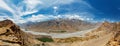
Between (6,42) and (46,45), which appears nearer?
(6,42)

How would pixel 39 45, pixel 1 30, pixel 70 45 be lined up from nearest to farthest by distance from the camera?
pixel 1 30 → pixel 39 45 → pixel 70 45

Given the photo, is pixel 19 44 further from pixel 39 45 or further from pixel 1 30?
pixel 39 45

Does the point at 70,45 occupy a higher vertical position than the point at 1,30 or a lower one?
lower

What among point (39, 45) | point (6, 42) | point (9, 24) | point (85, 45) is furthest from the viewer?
point (85, 45)

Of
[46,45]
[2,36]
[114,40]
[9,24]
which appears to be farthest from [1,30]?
[46,45]

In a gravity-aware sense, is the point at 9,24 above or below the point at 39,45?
above

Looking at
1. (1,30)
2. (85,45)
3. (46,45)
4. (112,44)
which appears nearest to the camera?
(112,44)

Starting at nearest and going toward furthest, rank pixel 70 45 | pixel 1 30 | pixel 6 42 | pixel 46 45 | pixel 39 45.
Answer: pixel 6 42
pixel 1 30
pixel 39 45
pixel 46 45
pixel 70 45

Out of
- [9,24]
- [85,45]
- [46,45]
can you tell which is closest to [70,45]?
[85,45]

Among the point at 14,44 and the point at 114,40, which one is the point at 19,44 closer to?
the point at 14,44
